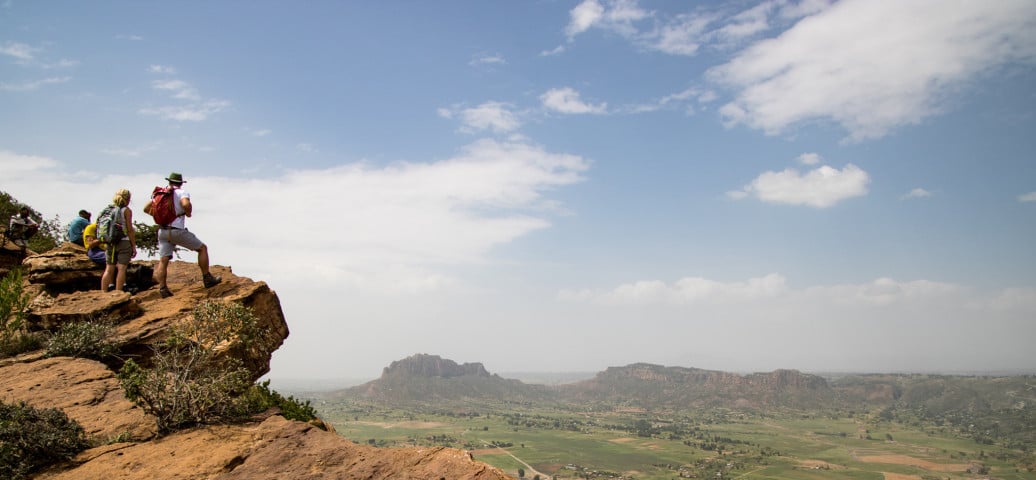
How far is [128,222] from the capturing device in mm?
12961

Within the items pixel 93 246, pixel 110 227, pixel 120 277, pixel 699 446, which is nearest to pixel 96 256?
pixel 93 246

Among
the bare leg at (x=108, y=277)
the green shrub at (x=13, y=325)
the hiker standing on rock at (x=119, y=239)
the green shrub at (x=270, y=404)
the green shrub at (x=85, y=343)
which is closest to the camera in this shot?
the green shrub at (x=270, y=404)

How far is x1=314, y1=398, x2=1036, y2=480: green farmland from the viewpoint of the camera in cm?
11381

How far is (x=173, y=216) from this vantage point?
39.6 ft

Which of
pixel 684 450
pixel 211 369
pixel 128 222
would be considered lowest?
pixel 684 450

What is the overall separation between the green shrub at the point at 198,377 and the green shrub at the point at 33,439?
2.85 ft

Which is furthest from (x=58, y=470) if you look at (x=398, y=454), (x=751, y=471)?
(x=751, y=471)

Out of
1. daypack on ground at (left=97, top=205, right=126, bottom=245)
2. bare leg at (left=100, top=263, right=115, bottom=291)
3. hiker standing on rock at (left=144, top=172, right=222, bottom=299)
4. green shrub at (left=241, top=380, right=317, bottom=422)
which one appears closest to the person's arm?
hiker standing on rock at (left=144, top=172, right=222, bottom=299)

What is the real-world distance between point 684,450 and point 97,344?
15345 centimetres

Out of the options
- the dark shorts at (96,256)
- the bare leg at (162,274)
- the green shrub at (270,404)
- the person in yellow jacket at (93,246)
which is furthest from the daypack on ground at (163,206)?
the green shrub at (270,404)

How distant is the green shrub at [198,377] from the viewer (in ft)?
27.0

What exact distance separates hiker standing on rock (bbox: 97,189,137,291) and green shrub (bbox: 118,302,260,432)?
4414mm

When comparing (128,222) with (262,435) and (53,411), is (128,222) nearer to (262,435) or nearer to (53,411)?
(53,411)

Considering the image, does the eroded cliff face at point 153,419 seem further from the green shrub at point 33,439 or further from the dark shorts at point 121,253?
the dark shorts at point 121,253
